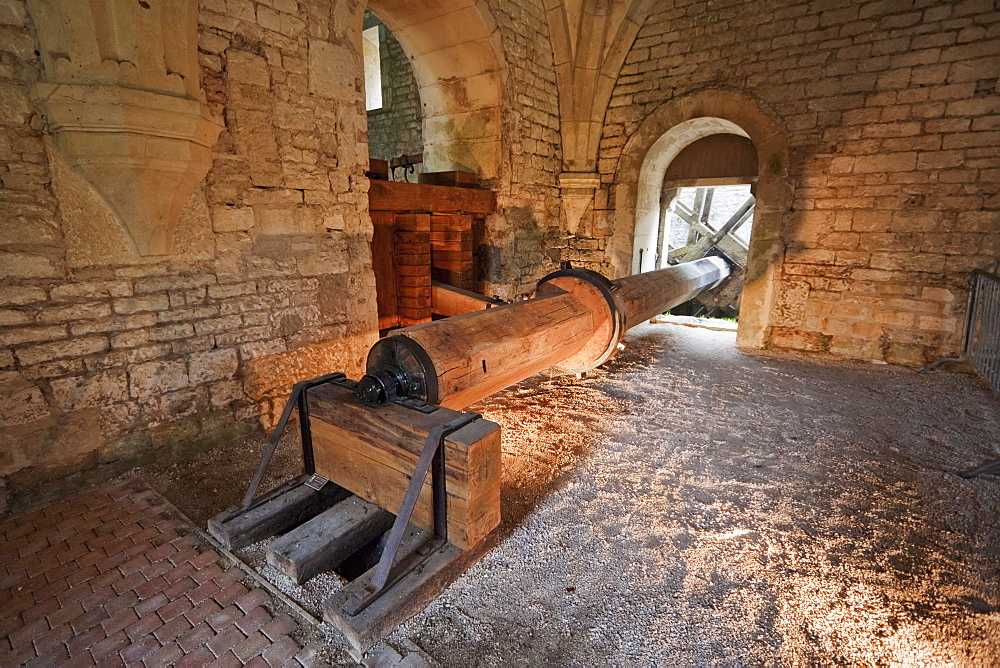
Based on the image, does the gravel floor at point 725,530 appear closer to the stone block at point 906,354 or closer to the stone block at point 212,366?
the stone block at point 212,366

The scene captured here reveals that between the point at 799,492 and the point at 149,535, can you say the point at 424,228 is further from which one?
the point at 799,492

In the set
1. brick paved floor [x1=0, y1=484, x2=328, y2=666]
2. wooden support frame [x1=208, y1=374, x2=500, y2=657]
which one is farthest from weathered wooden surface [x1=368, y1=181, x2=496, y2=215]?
brick paved floor [x1=0, y1=484, x2=328, y2=666]

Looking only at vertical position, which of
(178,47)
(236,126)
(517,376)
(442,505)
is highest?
(178,47)

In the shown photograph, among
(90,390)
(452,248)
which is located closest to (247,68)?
(90,390)

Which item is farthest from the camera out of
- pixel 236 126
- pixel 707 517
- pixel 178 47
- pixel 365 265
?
pixel 365 265

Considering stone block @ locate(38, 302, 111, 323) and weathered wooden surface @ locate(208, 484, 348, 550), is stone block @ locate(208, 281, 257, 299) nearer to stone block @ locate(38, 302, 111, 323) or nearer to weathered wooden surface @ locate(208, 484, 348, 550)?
stone block @ locate(38, 302, 111, 323)

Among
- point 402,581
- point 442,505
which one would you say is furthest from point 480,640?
point 442,505

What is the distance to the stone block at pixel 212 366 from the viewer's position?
115 inches

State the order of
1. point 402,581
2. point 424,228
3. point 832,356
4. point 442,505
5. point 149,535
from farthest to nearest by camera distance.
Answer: point 832,356
point 424,228
point 149,535
point 442,505
point 402,581

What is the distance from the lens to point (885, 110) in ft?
14.9

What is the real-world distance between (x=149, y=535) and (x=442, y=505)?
4.85ft

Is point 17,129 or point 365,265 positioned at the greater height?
point 17,129

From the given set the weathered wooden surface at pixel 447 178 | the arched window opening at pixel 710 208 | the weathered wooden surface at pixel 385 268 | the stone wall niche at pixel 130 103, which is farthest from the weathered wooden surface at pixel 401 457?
the arched window opening at pixel 710 208

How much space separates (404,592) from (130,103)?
2.60 metres
